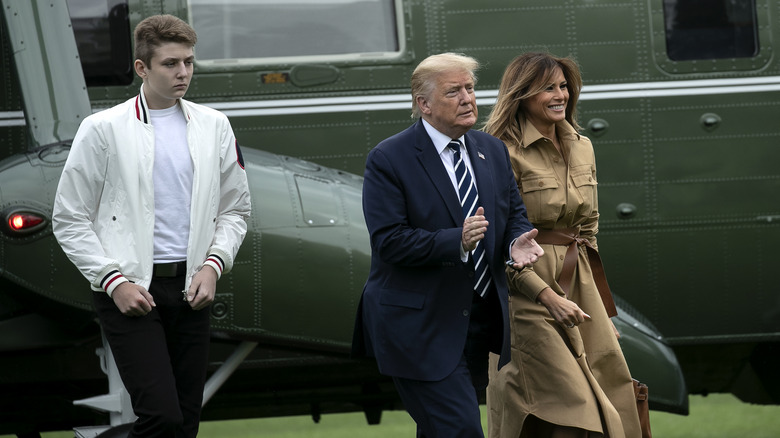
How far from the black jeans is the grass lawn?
3.82 m

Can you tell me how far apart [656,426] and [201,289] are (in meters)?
5.09

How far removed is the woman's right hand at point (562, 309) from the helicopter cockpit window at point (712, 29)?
3163mm

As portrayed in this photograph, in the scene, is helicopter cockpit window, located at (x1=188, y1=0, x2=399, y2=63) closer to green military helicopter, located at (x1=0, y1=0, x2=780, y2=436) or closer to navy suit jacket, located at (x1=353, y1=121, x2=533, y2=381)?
green military helicopter, located at (x1=0, y1=0, x2=780, y2=436)

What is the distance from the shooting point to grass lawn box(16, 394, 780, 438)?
7.40m

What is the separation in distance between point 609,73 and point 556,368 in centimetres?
291

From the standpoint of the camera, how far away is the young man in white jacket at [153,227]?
3428 millimetres

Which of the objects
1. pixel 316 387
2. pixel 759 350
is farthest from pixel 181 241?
pixel 759 350

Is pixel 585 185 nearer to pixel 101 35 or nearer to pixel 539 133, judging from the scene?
pixel 539 133

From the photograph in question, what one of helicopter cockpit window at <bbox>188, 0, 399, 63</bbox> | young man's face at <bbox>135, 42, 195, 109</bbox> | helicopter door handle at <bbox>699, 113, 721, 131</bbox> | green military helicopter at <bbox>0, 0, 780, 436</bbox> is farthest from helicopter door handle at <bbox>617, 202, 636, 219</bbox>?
young man's face at <bbox>135, 42, 195, 109</bbox>

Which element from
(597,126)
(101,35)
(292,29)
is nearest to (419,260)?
(292,29)

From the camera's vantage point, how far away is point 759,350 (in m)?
6.99

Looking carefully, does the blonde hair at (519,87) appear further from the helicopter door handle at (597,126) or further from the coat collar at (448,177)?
the helicopter door handle at (597,126)

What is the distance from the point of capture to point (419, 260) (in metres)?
3.38

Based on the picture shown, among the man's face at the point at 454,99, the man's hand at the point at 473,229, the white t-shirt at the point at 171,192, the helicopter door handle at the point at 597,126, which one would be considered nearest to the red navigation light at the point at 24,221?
the white t-shirt at the point at 171,192
